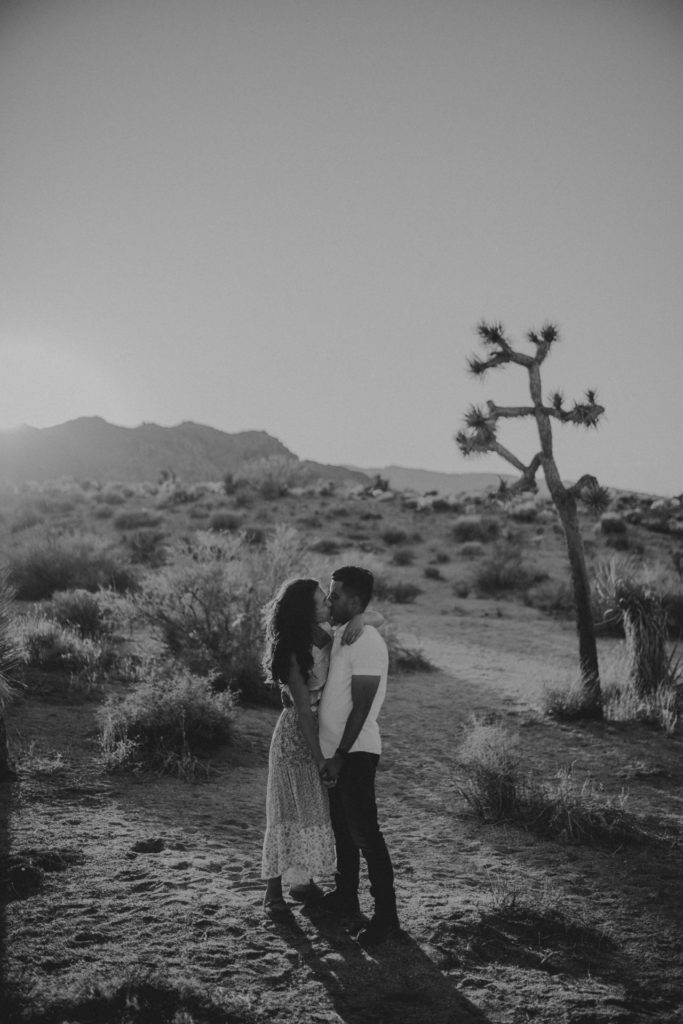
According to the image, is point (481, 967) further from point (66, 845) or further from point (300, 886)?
point (66, 845)

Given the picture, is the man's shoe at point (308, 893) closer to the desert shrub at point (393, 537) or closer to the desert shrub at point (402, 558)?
the desert shrub at point (402, 558)

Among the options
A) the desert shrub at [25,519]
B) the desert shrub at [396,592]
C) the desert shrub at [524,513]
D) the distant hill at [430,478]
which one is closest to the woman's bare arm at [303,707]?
the desert shrub at [396,592]

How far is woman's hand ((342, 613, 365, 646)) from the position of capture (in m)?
3.79

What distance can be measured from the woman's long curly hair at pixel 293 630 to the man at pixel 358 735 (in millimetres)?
135

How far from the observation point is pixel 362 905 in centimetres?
441

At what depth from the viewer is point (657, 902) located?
461 centimetres

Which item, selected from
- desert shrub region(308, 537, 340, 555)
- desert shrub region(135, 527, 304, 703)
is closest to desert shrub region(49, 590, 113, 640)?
desert shrub region(135, 527, 304, 703)

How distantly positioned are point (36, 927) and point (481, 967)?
238 cm

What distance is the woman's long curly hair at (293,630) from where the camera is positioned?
390 cm

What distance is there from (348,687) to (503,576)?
17790mm

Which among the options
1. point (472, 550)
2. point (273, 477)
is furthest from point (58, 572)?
point (273, 477)

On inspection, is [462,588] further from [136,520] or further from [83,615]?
[136,520]

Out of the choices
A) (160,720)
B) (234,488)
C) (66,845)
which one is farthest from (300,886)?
(234,488)

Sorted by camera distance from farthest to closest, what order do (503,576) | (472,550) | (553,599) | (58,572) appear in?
1. (472,550)
2. (503,576)
3. (553,599)
4. (58,572)
